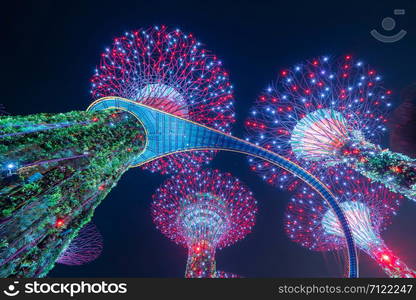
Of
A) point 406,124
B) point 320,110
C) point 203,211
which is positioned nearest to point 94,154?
point 406,124

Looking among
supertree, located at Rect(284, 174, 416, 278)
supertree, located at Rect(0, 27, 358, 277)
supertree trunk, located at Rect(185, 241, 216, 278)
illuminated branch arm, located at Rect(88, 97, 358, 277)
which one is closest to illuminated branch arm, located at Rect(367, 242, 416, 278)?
supertree, located at Rect(284, 174, 416, 278)

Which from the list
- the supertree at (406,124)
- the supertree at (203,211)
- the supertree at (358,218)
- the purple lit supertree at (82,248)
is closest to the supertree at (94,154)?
the supertree at (358,218)

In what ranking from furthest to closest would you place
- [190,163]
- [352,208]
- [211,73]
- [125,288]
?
1. [352,208]
2. [190,163]
3. [211,73]
4. [125,288]

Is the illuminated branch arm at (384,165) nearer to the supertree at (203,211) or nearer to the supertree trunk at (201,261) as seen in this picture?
the supertree at (203,211)

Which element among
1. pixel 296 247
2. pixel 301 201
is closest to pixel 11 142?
pixel 301 201

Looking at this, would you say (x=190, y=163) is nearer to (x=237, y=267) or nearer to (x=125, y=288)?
(x=125, y=288)

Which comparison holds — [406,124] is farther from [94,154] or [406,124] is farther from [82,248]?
[82,248]

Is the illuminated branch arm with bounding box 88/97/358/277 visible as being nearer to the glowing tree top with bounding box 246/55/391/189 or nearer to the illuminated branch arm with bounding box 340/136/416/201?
the glowing tree top with bounding box 246/55/391/189
